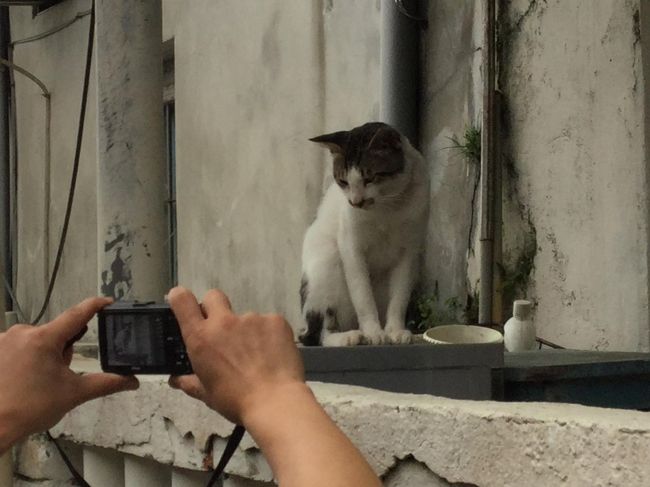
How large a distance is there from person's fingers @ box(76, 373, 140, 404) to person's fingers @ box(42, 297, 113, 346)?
0.17ft

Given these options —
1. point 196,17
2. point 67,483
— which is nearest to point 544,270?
point 67,483

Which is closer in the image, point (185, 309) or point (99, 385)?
point (185, 309)

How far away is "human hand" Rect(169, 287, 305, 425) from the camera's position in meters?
0.86

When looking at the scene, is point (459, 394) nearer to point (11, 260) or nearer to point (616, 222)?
point (616, 222)

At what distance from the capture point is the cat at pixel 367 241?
2.59 meters

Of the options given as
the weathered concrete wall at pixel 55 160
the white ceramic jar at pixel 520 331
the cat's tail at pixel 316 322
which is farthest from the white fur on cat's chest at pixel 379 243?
the weathered concrete wall at pixel 55 160

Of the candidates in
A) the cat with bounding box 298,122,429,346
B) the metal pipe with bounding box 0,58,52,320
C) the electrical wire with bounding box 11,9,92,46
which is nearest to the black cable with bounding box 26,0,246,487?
the cat with bounding box 298,122,429,346

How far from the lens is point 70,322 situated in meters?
1.00

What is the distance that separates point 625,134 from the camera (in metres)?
2.79

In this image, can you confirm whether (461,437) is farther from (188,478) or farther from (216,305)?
(188,478)

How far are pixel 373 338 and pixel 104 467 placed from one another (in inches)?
28.8

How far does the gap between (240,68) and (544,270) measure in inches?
82.1

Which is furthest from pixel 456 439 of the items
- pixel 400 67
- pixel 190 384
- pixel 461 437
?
pixel 400 67

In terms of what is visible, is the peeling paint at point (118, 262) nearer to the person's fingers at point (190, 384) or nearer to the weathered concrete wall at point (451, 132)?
the person's fingers at point (190, 384)
